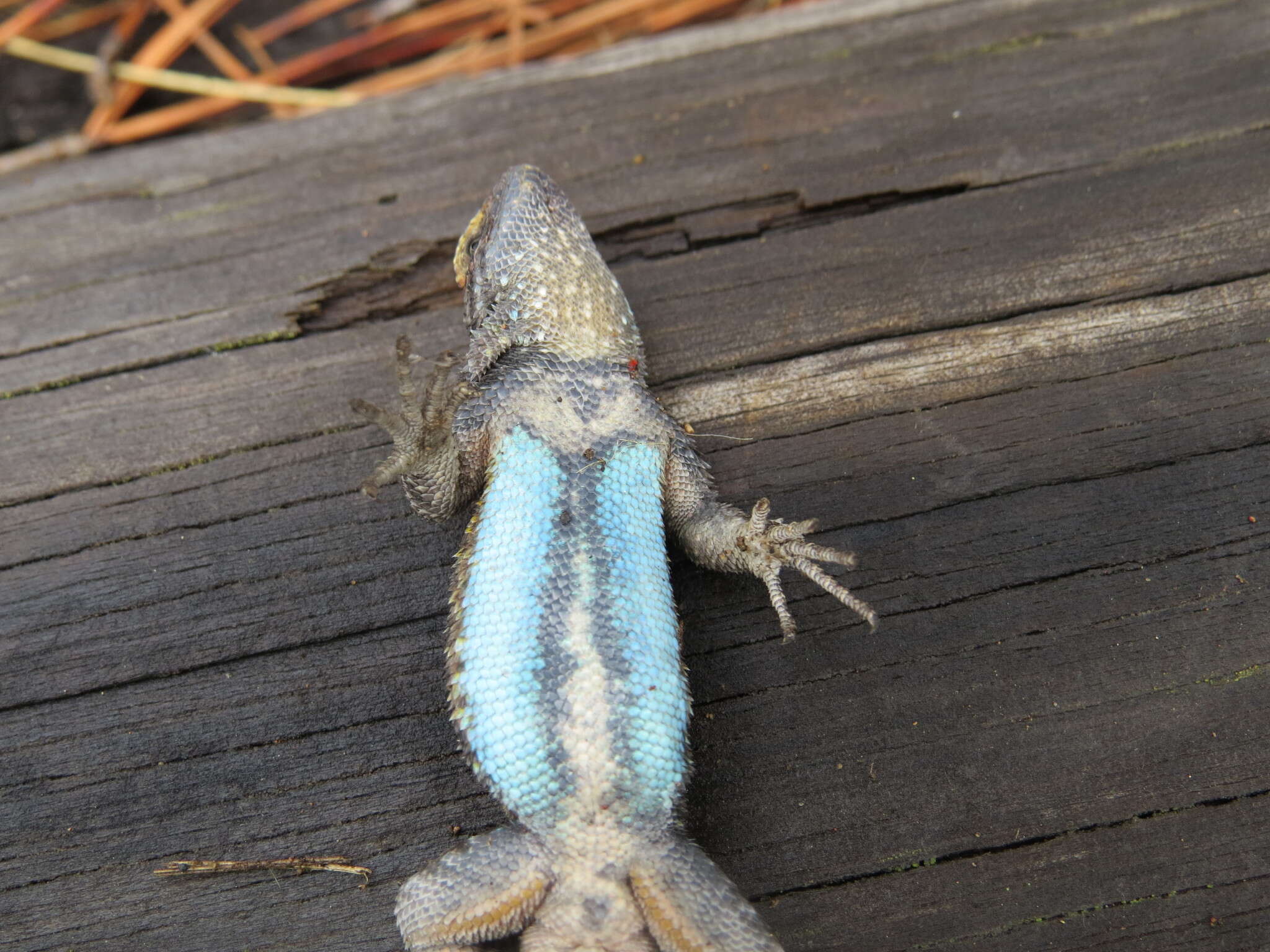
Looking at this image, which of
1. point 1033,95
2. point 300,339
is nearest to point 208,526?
point 300,339

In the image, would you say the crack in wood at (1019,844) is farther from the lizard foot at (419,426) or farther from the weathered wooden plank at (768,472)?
the lizard foot at (419,426)

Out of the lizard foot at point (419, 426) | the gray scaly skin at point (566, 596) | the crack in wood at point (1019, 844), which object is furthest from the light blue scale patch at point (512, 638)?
the crack in wood at point (1019, 844)

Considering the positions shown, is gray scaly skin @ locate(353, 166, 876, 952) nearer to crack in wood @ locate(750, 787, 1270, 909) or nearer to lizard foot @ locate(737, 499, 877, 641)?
lizard foot @ locate(737, 499, 877, 641)

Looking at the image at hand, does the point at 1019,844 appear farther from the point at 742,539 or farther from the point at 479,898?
the point at 479,898

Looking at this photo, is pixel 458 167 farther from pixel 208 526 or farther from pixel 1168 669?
pixel 1168 669

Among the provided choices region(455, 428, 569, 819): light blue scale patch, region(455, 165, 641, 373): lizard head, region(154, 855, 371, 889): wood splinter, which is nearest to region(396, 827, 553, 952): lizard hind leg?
region(455, 428, 569, 819): light blue scale patch

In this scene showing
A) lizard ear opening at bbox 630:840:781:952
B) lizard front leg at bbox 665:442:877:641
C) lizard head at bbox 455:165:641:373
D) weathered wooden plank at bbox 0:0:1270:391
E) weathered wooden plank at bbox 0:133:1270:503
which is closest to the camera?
lizard ear opening at bbox 630:840:781:952
